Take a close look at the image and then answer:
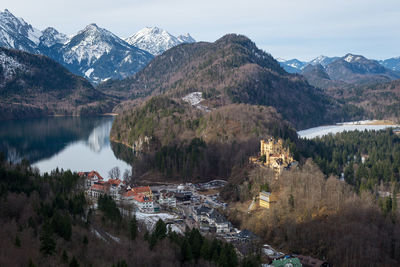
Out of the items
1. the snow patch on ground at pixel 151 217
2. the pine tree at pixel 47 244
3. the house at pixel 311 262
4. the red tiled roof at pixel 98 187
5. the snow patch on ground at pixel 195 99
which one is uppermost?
the snow patch on ground at pixel 195 99

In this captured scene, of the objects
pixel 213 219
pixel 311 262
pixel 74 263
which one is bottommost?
pixel 311 262

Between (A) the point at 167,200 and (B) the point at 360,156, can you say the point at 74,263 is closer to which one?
(A) the point at 167,200

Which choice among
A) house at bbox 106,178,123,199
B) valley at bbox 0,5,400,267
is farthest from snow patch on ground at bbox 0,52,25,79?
house at bbox 106,178,123,199

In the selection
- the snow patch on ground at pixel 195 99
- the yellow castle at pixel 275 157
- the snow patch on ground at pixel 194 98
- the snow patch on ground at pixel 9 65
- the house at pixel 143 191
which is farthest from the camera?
the snow patch on ground at pixel 9 65

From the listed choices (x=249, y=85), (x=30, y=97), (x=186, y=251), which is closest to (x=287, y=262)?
(x=186, y=251)

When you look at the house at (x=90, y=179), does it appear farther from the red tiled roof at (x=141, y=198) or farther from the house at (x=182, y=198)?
the house at (x=182, y=198)

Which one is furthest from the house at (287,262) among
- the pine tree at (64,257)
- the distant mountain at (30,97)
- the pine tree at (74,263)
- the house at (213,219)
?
the distant mountain at (30,97)

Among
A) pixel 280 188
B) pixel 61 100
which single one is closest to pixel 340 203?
pixel 280 188
